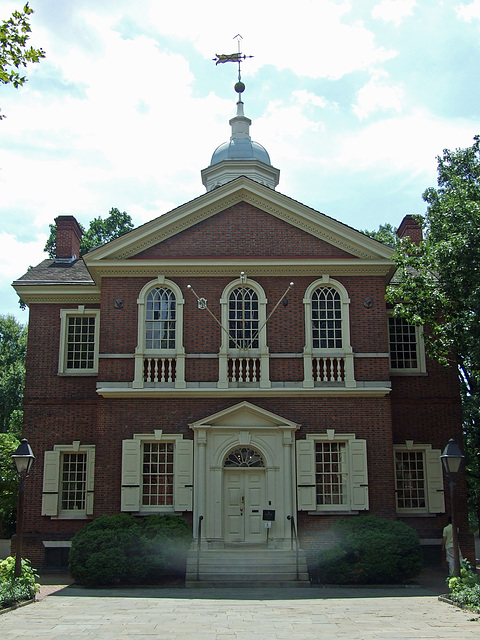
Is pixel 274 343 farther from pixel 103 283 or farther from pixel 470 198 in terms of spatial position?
pixel 470 198

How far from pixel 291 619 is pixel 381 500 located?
286 inches

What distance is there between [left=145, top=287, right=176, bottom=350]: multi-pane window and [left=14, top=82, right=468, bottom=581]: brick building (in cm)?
4

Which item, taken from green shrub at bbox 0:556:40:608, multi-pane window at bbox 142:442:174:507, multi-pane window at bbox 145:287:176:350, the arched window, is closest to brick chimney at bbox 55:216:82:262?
multi-pane window at bbox 145:287:176:350

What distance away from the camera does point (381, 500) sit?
18812 millimetres

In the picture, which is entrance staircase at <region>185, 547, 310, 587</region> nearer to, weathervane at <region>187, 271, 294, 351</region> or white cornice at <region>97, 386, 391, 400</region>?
white cornice at <region>97, 386, 391, 400</region>

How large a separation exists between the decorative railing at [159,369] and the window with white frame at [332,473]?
3.88 meters

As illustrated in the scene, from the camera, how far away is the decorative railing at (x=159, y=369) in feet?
63.6

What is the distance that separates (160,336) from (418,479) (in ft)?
28.1

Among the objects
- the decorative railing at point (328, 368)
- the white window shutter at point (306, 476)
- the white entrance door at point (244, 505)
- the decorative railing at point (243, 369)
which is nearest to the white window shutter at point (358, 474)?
the white window shutter at point (306, 476)

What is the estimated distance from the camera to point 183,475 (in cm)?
1881

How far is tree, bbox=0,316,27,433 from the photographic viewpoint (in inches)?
1494

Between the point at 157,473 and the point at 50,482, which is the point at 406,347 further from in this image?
the point at 50,482

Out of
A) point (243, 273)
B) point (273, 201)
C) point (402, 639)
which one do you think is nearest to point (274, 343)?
point (243, 273)

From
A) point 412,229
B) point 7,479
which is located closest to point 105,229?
point 7,479
